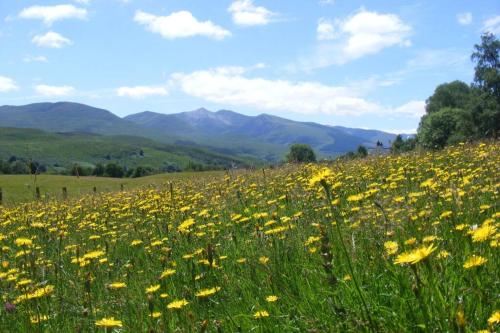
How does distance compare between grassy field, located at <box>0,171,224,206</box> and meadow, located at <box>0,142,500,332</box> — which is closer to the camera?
meadow, located at <box>0,142,500,332</box>

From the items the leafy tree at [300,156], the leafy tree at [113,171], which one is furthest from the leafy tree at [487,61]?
the leafy tree at [113,171]

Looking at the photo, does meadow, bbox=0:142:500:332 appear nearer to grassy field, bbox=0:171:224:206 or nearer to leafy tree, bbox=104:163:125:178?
grassy field, bbox=0:171:224:206

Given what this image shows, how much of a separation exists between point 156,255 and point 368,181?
14.4 feet

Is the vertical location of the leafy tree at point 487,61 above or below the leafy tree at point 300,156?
above

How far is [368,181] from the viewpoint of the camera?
8852 mm

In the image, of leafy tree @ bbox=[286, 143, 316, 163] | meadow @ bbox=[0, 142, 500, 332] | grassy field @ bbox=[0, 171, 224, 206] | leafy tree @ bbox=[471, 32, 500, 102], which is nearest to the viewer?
meadow @ bbox=[0, 142, 500, 332]

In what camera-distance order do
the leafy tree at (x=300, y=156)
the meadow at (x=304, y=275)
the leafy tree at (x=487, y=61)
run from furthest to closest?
1. the leafy tree at (x=487, y=61)
2. the leafy tree at (x=300, y=156)
3. the meadow at (x=304, y=275)

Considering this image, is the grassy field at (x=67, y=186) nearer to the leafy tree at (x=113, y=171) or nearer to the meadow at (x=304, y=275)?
the meadow at (x=304, y=275)

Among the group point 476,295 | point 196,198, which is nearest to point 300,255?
point 476,295

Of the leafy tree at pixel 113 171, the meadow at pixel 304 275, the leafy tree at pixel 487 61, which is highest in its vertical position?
the leafy tree at pixel 487 61

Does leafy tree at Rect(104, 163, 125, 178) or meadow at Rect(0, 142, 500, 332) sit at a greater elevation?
meadow at Rect(0, 142, 500, 332)

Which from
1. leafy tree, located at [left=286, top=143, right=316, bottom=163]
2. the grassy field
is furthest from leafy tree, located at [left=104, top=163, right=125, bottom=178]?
the grassy field

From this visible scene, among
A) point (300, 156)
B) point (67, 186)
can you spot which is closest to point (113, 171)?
point (300, 156)

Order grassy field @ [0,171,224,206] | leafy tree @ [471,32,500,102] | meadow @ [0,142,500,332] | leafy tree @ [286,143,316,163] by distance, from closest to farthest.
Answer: meadow @ [0,142,500,332]
grassy field @ [0,171,224,206]
leafy tree @ [286,143,316,163]
leafy tree @ [471,32,500,102]
